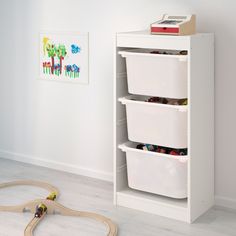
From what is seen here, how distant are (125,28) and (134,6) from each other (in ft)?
0.51

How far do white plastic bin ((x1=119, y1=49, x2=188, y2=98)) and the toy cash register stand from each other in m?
0.14

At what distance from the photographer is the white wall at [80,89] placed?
319 centimetres

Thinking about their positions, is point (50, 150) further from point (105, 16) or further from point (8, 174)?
point (105, 16)

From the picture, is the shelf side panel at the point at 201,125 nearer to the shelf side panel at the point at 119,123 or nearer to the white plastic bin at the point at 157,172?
the white plastic bin at the point at 157,172

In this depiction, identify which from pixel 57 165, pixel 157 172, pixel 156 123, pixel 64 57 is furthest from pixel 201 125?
pixel 57 165

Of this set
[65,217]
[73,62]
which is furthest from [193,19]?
[65,217]

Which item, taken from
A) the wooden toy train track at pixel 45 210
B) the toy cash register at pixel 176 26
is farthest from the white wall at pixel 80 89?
the wooden toy train track at pixel 45 210

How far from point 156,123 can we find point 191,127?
0.24 m

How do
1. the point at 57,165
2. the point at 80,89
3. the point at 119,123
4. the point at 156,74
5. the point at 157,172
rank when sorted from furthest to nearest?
the point at 57,165 < the point at 80,89 < the point at 119,123 < the point at 157,172 < the point at 156,74

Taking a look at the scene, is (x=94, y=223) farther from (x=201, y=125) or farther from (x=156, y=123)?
(x=201, y=125)

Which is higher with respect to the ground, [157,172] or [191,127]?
[191,127]

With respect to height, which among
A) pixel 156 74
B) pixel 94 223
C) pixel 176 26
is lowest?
pixel 94 223

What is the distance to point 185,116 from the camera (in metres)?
3.03

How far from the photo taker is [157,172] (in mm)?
3176
